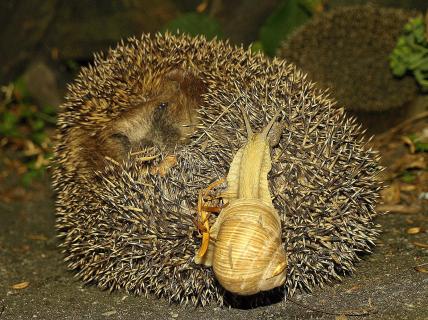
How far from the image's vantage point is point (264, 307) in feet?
14.4

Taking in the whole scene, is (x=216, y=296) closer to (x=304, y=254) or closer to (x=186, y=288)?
(x=186, y=288)

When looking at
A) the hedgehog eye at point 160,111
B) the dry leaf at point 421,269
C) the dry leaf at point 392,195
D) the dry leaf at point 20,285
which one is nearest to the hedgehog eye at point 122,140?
the hedgehog eye at point 160,111

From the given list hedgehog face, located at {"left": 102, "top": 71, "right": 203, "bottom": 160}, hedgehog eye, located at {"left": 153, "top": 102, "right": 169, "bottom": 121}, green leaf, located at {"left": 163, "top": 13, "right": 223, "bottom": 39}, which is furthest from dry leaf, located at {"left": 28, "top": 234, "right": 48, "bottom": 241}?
green leaf, located at {"left": 163, "top": 13, "right": 223, "bottom": 39}

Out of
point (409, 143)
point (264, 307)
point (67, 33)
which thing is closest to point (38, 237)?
point (264, 307)

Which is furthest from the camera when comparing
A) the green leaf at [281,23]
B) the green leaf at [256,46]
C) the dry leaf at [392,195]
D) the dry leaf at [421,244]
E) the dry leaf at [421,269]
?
the green leaf at [256,46]

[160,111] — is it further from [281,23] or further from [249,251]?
[281,23]

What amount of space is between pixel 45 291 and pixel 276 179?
220 cm

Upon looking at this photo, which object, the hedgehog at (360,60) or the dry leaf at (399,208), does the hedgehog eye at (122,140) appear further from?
the hedgehog at (360,60)

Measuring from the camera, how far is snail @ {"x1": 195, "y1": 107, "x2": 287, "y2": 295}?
3.56 metres

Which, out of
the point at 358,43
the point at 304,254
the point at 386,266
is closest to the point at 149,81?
the point at 304,254

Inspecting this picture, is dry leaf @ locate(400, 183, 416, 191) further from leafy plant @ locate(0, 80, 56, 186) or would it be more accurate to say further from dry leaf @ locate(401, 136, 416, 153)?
leafy plant @ locate(0, 80, 56, 186)

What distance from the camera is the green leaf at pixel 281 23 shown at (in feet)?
24.5

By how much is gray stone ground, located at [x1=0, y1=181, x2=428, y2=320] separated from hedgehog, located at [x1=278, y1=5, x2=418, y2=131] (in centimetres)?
144

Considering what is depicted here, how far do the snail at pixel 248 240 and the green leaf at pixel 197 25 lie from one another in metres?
4.05
